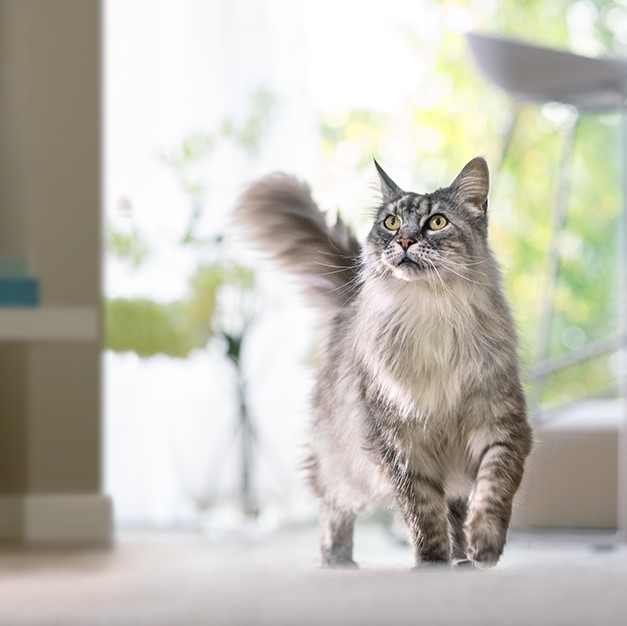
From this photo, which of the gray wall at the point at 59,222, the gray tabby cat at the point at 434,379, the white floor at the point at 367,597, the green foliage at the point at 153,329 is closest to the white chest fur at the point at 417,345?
the gray tabby cat at the point at 434,379

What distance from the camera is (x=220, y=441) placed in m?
3.51

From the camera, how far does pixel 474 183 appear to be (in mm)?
731

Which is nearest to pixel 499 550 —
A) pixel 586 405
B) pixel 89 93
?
pixel 586 405

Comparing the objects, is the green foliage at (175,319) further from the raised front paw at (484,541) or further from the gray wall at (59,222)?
the raised front paw at (484,541)

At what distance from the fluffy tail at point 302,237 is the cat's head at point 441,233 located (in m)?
0.05

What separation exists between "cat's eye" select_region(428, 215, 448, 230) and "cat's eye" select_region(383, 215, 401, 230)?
0.08 ft

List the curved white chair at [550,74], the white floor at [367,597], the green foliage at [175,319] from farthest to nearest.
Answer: the green foliage at [175,319], the curved white chair at [550,74], the white floor at [367,597]

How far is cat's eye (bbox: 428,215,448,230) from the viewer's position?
29.3 inches

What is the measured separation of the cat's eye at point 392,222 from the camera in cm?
76

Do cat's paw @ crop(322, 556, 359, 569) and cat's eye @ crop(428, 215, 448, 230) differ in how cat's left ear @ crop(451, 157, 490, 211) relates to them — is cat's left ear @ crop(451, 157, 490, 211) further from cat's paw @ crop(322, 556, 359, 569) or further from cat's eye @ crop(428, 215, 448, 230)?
cat's paw @ crop(322, 556, 359, 569)

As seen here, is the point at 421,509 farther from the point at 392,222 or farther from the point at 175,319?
the point at 175,319

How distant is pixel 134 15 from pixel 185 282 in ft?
3.29

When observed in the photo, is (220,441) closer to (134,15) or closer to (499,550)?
(134,15)

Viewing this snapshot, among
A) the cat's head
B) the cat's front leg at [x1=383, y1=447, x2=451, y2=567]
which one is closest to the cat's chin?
the cat's head
